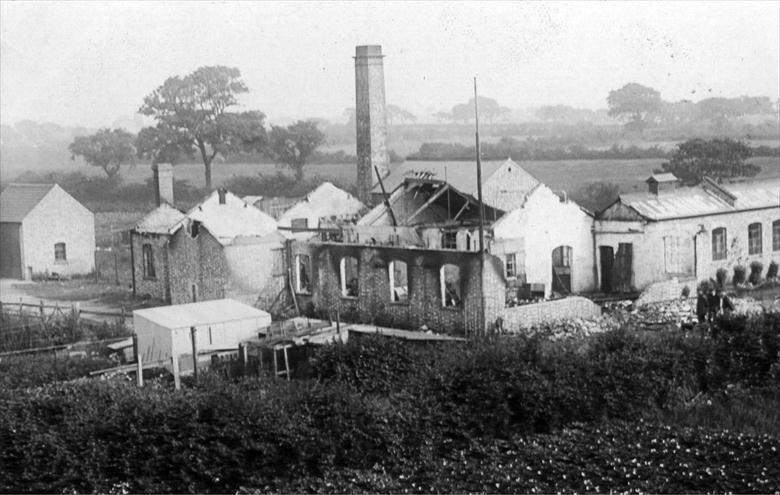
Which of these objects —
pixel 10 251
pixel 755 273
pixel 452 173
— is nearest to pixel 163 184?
pixel 10 251

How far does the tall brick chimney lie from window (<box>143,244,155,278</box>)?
7.43m

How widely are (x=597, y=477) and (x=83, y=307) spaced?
62.8ft

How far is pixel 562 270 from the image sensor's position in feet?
93.8

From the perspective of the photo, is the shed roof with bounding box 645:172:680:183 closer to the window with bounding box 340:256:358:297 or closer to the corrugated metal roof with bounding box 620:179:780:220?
the corrugated metal roof with bounding box 620:179:780:220

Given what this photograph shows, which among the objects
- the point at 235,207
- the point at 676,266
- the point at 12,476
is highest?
the point at 235,207

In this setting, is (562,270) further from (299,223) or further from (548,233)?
(299,223)

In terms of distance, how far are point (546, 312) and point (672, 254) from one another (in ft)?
16.0

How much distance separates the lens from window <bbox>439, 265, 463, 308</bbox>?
2455 cm

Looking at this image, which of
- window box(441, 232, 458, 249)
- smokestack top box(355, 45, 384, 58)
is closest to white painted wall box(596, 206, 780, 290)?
window box(441, 232, 458, 249)

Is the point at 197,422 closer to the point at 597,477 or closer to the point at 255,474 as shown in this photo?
the point at 255,474

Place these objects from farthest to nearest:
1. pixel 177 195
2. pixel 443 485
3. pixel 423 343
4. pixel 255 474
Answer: pixel 177 195, pixel 423 343, pixel 255 474, pixel 443 485

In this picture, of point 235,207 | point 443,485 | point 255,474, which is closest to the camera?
point 443,485

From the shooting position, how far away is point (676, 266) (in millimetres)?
27703

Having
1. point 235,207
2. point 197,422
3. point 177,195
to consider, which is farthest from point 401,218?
point 177,195
